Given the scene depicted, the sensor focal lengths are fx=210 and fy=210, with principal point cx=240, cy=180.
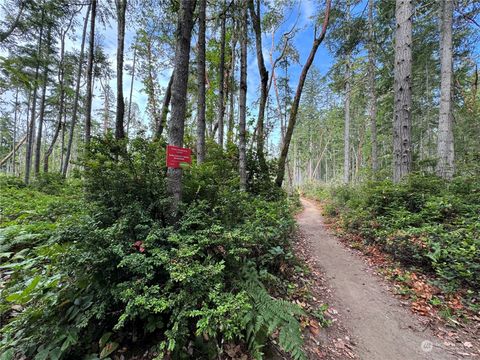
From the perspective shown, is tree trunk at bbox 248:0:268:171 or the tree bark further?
tree trunk at bbox 248:0:268:171

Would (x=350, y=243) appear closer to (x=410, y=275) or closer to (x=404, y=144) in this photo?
(x=410, y=275)

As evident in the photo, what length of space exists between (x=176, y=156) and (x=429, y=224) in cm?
501

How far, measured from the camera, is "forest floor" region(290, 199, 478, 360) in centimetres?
229

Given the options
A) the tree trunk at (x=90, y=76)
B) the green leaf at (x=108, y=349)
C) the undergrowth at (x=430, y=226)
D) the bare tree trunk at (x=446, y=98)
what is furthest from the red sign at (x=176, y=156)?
→ the bare tree trunk at (x=446, y=98)

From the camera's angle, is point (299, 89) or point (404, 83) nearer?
point (404, 83)

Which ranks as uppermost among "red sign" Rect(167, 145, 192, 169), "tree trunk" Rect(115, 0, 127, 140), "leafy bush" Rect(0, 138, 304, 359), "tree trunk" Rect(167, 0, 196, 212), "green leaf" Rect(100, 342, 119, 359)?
"tree trunk" Rect(115, 0, 127, 140)

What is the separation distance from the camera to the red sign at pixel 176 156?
2.60 meters

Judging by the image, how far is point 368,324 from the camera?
8.87 ft

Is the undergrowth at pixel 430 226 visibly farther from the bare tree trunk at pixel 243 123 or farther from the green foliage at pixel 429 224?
the bare tree trunk at pixel 243 123

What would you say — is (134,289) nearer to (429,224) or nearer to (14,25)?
(429,224)

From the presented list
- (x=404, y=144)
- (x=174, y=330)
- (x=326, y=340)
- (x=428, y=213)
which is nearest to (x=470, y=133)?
(x=404, y=144)

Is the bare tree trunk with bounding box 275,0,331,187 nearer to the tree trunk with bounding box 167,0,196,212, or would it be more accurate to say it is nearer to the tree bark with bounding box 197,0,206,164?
the tree bark with bounding box 197,0,206,164

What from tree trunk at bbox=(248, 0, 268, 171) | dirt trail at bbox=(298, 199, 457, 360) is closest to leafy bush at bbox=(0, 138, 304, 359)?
dirt trail at bbox=(298, 199, 457, 360)

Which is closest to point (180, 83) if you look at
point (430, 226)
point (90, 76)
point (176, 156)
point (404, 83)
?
point (176, 156)
